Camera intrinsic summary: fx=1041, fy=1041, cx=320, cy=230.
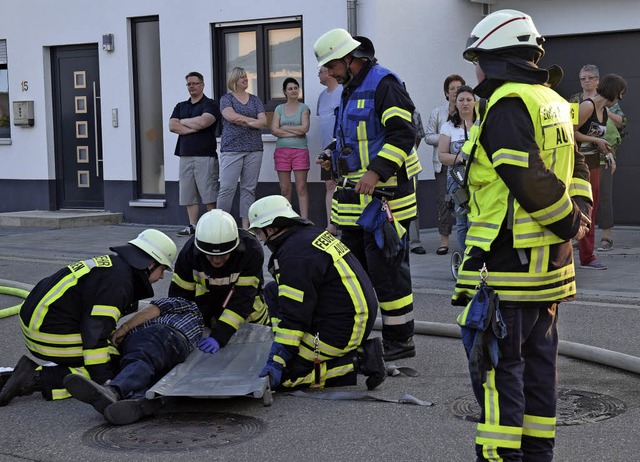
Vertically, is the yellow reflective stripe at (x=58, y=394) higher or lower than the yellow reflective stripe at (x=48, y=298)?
lower

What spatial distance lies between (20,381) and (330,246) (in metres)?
1.87

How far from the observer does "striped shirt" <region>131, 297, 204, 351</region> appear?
615 cm

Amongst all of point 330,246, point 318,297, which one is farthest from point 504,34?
point 318,297

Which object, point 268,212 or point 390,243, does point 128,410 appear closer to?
point 268,212

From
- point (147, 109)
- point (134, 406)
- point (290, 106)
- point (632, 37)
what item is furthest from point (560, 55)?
point (134, 406)

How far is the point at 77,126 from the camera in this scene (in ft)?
52.6

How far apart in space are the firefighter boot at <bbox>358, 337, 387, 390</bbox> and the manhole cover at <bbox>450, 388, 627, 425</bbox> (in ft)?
1.51

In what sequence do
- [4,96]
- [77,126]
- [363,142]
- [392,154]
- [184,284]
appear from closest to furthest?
[392,154] → [184,284] → [363,142] → [77,126] → [4,96]

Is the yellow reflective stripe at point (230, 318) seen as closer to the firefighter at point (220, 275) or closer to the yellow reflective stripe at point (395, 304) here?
the firefighter at point (220, 275)

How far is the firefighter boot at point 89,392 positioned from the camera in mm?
5207

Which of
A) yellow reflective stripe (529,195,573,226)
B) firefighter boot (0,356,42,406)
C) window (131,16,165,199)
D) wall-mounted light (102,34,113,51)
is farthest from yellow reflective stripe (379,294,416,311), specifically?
wall-mounted light (102,34,113,51)

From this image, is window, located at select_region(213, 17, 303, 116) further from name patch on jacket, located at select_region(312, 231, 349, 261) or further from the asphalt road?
name patch on jacket, located at select_region(312, 231, 349, 261)

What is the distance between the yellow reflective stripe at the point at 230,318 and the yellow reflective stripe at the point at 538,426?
2.65 m

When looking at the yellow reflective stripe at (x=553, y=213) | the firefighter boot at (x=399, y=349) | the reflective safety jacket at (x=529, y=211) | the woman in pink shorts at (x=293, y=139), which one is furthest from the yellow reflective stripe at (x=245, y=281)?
the woman in pink shorts at (x=293, y=139)
